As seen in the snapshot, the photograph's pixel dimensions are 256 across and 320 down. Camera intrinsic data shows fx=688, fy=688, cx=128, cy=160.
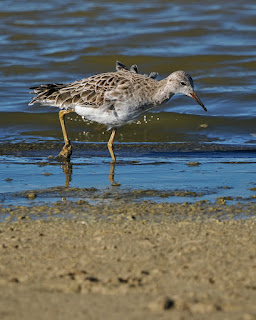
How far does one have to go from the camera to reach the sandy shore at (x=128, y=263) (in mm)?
4043

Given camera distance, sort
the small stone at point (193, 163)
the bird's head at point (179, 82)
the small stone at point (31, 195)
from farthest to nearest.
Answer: the bird's head at point (179, 82) < the small stone at point (193, 163) < the small stone at point (31, 195)

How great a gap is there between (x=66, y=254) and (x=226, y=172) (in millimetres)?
3720

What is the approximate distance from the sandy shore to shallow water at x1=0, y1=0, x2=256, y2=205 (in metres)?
1.39

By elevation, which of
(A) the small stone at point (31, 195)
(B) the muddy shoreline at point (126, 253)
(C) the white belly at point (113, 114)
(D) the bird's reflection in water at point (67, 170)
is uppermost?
(C) the white belly at point (113, 114)

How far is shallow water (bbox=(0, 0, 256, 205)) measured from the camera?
851 centimetres

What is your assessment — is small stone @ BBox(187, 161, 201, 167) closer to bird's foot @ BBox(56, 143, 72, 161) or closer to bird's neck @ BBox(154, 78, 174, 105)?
bird's neck @ BBox(154, 78, 174, 105)

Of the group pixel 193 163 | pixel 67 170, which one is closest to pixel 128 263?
pixel 67 170

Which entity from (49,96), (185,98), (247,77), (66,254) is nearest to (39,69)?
(185,98)

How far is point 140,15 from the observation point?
1939cm

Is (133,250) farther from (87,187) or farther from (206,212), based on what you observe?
(87,187)

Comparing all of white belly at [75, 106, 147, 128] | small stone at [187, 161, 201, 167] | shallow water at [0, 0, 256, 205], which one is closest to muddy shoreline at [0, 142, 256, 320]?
shallow water at [0, 0, 256, 205]

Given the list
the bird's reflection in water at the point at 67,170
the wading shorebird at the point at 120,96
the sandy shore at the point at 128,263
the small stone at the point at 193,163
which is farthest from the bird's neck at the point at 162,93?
the sandy shore at the point at 128,263

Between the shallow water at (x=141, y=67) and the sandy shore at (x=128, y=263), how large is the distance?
1.39 metres

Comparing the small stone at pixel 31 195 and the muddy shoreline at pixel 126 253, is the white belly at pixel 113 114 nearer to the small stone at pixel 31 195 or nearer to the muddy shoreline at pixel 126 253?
the muddy shoreline at pixel 126 253
